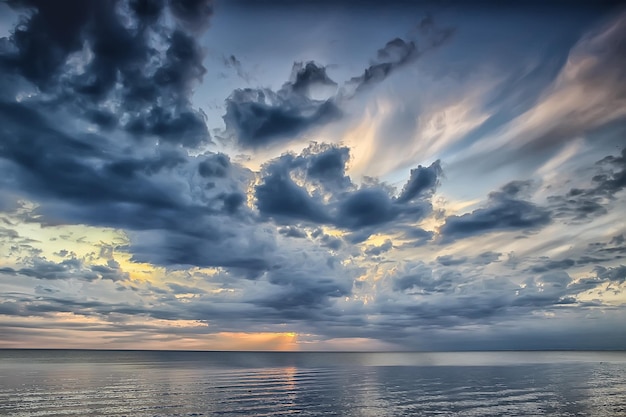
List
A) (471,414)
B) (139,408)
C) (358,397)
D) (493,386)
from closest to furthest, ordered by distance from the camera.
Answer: (471,414) → (139,408) → (358,397) → (493,386)

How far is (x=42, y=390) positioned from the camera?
9250 cm

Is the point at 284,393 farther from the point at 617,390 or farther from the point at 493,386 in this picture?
the point at 617,390

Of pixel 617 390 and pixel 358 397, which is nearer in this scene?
pixel 358 397

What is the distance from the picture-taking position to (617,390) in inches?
3659

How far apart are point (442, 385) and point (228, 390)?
51518 millimetres

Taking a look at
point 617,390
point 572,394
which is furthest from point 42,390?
point 617,390

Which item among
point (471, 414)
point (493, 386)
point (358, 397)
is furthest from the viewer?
point (493, 386)

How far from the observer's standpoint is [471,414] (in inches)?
2527

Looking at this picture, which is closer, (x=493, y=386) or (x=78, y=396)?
(x=78, y=396)

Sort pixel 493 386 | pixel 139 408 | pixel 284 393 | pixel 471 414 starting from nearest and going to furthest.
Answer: pixel 471 414, pixel 139 408, pixel 284 393, pixel 493 386

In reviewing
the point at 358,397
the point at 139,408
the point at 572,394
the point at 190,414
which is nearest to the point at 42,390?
the point at 139,408

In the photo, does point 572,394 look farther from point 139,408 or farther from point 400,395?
point 139,408

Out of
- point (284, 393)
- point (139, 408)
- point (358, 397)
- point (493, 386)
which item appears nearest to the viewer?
point (139, 408)

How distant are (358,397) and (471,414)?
81.5 feet
